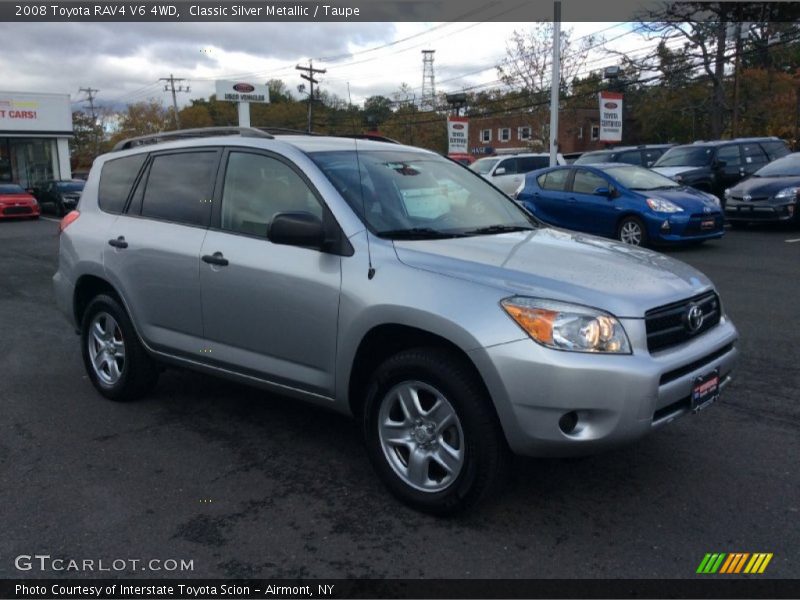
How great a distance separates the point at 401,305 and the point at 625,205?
32.9 ft

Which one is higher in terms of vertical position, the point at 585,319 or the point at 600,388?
the point at 585,319

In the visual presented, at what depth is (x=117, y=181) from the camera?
18.1 feet

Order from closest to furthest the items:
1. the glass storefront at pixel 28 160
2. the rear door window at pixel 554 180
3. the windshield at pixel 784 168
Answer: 1. the rear door window at pixel 554 180
2. the windshield at pixel 784 168
3. the glass storefront at pixel 28 160

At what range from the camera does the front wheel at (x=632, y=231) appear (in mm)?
12508

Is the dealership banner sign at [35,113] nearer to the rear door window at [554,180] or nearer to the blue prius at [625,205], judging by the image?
the blue prius at [625,205]

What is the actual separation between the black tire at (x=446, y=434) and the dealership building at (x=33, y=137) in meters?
38.9

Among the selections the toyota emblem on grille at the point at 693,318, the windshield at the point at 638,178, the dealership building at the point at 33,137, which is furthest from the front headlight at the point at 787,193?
the dealership building at the point at 33,137

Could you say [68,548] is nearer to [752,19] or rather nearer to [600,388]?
[600,388]

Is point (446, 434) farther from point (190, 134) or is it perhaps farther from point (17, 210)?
point (17, 210)

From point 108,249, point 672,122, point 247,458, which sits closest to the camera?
point 247,458

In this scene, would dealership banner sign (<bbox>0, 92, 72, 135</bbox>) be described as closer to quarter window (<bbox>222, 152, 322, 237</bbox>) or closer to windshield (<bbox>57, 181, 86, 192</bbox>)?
windshield (<bbox>57, 181, 86, 192</bbox>)

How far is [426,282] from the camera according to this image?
3.54 m

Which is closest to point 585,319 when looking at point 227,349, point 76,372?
point 227,349

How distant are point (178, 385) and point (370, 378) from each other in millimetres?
2589
